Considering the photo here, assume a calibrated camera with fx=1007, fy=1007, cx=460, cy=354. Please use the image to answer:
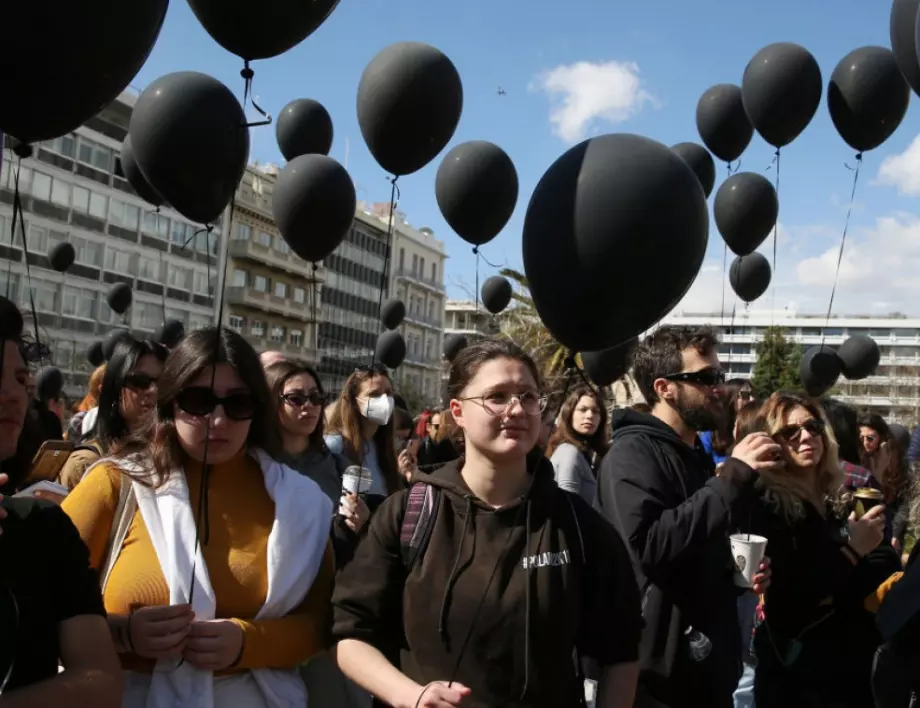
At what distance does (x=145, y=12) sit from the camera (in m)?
2.24

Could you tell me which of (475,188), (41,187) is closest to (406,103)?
(475,188)

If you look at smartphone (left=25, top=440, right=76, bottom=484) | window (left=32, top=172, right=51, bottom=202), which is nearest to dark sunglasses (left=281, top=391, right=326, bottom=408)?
smartphone (left=25, top=440, right=76, bottom=484)

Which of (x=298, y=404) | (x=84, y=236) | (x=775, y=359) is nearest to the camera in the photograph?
(x=298, y=404)

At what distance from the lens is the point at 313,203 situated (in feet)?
17.1

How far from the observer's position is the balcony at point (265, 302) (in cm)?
5235

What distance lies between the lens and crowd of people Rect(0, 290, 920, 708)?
220 centimetres

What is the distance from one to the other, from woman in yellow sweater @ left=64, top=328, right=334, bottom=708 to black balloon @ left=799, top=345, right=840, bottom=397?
663cm

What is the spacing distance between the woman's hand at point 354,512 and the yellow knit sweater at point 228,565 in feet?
1.49

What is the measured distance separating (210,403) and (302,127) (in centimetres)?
457

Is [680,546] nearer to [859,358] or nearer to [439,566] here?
[439,566]

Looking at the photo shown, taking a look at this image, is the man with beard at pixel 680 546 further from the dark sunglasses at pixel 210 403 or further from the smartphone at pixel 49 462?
the smartphone at pixel 49 462

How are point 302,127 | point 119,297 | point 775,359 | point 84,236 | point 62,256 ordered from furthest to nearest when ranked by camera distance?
point 775,359
point 84,236
point 119,297
point 62,256
point 302,127

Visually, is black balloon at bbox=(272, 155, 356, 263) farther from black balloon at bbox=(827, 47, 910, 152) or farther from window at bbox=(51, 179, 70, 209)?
window at bbox=(51, 179, 70, 209)

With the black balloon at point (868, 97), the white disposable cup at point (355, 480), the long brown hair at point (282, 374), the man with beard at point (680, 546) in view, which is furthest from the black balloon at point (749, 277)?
the white disposable cup at point (355, 480)
